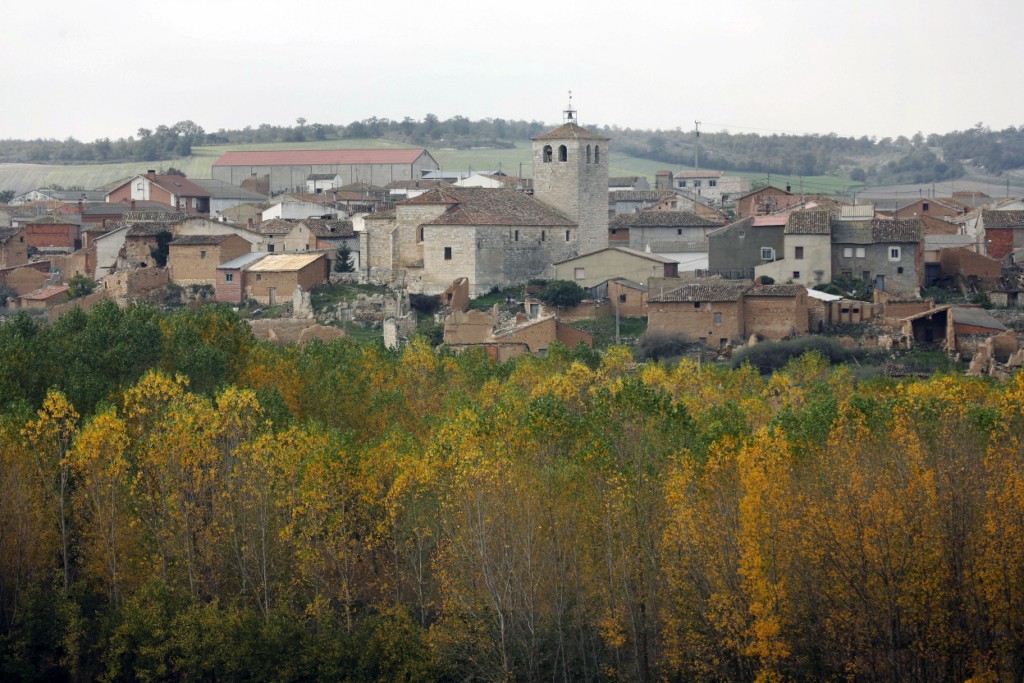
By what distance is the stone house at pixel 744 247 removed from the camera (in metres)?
49.8

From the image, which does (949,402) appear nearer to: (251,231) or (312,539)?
(312,539)

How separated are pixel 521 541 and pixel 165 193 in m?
50.6

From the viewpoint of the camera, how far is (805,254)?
48.0 meters

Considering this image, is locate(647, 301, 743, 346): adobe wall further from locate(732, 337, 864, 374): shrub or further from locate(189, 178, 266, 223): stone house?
locate(189, 178, 266, 223): stone house

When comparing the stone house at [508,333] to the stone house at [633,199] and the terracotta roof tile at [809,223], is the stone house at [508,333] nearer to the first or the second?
the terracotta roof tile at [809,223]

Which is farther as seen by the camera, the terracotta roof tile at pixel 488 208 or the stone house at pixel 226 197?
the stone house at pixel 226 197

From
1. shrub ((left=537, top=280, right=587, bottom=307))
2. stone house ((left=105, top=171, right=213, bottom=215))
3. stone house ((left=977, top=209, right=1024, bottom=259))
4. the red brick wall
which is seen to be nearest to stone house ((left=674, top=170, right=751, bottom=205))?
stone house ((left=105, top=171, right=213, bottom=215))

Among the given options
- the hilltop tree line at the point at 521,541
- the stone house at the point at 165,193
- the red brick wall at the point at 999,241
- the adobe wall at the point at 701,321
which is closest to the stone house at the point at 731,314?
the adobe wall at the point at 701,321

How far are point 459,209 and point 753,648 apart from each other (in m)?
31.6

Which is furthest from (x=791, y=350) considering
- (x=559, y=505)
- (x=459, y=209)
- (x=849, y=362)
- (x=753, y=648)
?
(x=753, y=648)

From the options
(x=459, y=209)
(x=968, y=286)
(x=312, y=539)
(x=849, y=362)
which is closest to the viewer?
(x=312, y=539)

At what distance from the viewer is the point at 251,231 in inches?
2116

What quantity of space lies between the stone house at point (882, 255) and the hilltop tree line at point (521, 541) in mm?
18278

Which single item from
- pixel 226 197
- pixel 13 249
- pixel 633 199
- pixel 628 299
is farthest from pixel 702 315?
pixel 226 197
